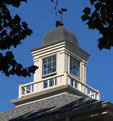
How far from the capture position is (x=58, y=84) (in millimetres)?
29562

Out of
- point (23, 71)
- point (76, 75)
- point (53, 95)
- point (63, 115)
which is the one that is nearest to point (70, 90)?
point (53, 95)

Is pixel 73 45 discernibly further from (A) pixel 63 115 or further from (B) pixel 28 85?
(A) pixel 63 115

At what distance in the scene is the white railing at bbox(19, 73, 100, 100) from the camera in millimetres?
29500

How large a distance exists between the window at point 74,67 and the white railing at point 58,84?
142cm

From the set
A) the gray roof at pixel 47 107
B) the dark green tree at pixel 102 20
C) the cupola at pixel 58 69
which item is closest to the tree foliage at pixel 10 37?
the dark green tree at pixel 102 20

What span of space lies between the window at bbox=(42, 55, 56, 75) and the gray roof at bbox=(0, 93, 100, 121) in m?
2.93

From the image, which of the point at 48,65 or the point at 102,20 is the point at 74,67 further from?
the point at 102,20

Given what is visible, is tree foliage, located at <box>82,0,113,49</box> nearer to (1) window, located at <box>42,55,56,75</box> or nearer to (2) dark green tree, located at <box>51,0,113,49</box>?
(2) dark green tree, located at <box>51,0,113,49</box>

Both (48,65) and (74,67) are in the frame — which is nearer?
(48,65)

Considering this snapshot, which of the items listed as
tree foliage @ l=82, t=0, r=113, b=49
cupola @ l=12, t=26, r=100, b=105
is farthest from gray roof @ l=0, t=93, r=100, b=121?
tree foliage @ l=82, t=0, r=113, b=49

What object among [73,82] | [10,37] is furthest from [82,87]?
[10,37]

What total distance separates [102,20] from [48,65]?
1729cm

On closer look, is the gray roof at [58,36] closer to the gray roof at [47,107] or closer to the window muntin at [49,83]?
the window muntin at [49,83]

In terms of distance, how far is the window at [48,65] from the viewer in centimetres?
3147
